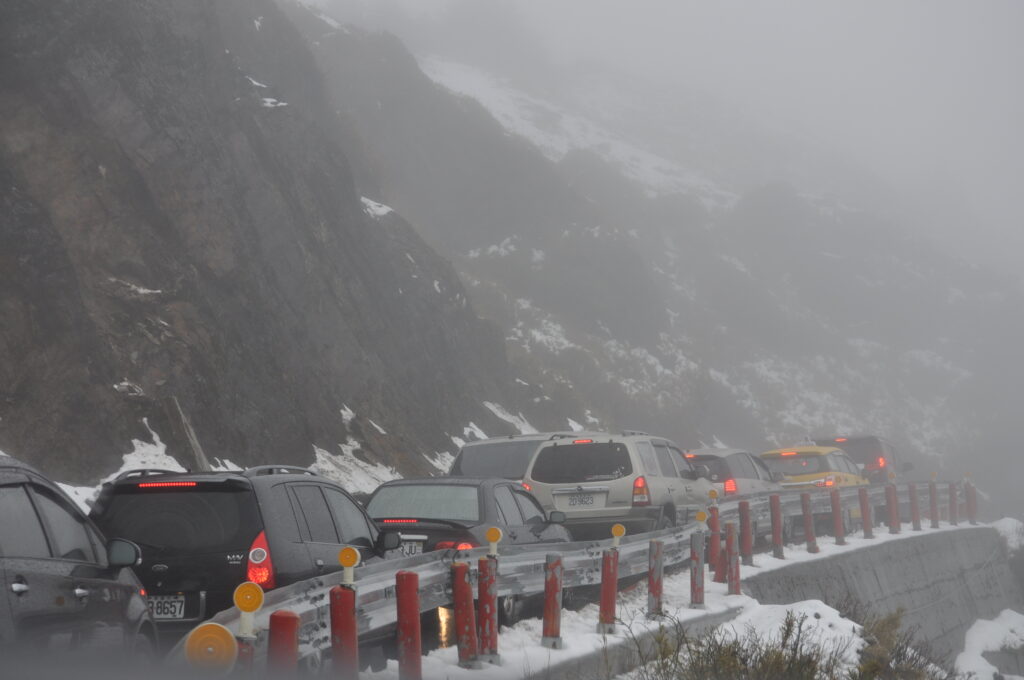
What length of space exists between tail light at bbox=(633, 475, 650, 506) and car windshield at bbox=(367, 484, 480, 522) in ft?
14.3

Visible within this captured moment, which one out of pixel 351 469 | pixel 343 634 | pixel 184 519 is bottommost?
pixel 351 469

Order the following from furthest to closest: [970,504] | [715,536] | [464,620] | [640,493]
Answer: [970,504] < [640,493] < [715,536] < [464,620]

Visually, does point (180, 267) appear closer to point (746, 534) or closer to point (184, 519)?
point (746, 534)

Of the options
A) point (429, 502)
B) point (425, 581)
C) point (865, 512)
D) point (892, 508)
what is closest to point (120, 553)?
point (425, 581)

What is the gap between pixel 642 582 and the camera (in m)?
12.7

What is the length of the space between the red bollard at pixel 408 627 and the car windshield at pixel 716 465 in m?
12.2

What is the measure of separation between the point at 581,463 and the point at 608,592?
5381mm

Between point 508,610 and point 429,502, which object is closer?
point 508,610

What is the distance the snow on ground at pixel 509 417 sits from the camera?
131 feet

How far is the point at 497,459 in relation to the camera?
14.8 meters

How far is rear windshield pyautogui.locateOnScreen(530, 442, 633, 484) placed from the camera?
14.2 metres

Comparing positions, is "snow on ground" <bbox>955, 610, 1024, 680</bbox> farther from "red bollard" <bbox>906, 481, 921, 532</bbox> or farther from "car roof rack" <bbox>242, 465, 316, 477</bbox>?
"car roof rack" <bbox>242, 465, 316, 477</bbox>

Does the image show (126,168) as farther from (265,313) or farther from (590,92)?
(590,92)

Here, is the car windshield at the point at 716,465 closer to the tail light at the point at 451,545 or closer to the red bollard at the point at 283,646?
the tail light at the point at 451,545
